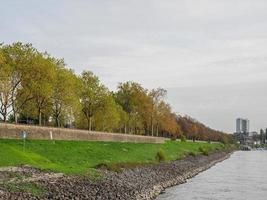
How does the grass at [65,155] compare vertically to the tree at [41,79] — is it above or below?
below

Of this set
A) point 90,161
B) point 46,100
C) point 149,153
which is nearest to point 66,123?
point 46,100

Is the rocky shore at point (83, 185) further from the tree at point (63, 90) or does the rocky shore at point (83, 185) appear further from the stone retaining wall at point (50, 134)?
the tree at point (63, 90)

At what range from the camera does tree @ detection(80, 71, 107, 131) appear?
342 ft

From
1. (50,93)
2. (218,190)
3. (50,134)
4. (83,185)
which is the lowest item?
(218,190)

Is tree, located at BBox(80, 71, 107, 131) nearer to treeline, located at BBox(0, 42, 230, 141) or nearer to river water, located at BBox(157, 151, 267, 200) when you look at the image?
treeline, located at BBox(0, 42, 230, 141)

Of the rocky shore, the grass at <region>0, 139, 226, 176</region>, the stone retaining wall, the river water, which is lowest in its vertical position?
the river water

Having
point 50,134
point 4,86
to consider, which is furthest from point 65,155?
point 4,86

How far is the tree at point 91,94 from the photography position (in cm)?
10415

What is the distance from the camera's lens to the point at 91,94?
103750 mm

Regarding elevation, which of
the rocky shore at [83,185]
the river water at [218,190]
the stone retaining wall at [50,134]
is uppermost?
the stone retaining wall at [50,134]

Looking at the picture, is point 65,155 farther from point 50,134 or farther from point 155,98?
point 155,98

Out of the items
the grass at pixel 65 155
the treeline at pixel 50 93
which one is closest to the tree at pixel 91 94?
the treeline at pixel 50 93

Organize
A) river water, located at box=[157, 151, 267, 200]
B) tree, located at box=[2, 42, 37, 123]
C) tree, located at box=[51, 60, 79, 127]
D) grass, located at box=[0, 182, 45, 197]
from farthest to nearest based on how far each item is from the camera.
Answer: tree, located at box=[51, 60, 79, 127] → tree, located at box=[2, 42, 37, 123] → river water, located at box=[157, 151, 267, 200] → grass, located at box=[0, 182, 45, 197]

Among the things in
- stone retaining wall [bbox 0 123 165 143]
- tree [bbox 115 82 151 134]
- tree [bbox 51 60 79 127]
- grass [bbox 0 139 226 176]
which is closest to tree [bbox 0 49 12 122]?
tree [bbox 51 60 79 127]
